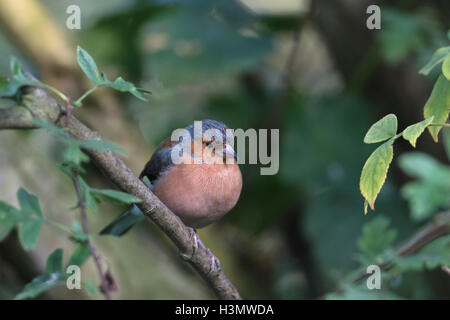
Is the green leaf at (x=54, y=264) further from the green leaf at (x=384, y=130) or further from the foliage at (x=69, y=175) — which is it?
the green leaf at (x=384, y=130)

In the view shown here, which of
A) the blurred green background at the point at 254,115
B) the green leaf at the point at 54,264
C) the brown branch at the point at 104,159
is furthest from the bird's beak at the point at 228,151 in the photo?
the blurred green background at the point at 254,115

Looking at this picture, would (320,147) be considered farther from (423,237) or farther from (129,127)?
(423,237)

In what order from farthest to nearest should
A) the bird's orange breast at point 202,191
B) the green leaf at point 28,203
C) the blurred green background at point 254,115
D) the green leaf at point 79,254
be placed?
the blurred green background at point 254,115
the bird's orange breast at point 202,191
the green leaf at point 79,254
the green leaf at point 28,203

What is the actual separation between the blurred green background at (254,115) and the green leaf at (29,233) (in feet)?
8.06

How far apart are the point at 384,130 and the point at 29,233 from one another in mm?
1223

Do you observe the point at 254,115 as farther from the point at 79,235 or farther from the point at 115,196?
the point at 115,196

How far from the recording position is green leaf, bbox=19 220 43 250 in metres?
1.91

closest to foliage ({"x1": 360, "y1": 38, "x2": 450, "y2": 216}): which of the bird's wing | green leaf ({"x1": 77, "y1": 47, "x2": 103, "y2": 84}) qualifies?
green leaf ({"x1": 77, "y1": 47, "x2": 103, "y2": 84})

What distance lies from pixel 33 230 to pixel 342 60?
415 cm

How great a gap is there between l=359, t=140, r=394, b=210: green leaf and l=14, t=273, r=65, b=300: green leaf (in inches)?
43.8

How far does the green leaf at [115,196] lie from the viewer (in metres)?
1.77

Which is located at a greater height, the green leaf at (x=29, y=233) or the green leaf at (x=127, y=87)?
the green leaf at (x=127, y=87)
